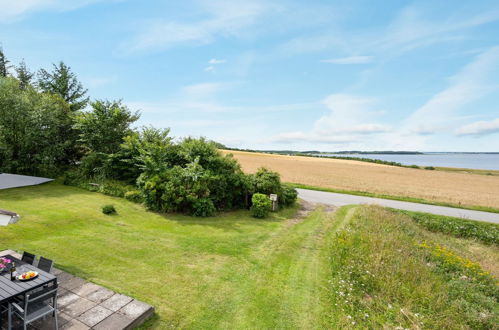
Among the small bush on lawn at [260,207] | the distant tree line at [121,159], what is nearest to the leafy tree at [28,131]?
the distant tree line at [121,159]

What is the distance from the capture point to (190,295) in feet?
18.1

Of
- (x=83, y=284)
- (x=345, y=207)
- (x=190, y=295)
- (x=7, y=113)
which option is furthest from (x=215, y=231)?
(x=7, y=113)

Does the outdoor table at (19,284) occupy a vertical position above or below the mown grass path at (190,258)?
above

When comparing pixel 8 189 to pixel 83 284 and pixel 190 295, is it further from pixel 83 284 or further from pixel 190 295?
pixel 190 295

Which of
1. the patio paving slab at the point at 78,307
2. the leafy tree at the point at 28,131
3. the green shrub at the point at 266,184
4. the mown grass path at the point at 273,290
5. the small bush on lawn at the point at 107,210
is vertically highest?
the leafy tree at the point at 28,131

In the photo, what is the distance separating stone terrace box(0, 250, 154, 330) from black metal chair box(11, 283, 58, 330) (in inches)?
13.2

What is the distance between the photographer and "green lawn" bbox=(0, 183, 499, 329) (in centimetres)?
508

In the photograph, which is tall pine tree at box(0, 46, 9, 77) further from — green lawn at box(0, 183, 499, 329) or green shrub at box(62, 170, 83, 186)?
green lawn at box(0, 183, 499, 329)

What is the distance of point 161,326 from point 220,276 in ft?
7.26

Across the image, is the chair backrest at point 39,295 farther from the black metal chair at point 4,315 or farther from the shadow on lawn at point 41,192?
the shadow on lawn at point 41,192

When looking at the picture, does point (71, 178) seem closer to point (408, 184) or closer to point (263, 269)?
point (263, 269)

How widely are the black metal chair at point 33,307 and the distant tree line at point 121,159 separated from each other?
7929 mm

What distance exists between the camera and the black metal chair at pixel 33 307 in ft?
12.2

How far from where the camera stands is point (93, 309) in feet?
14.9
